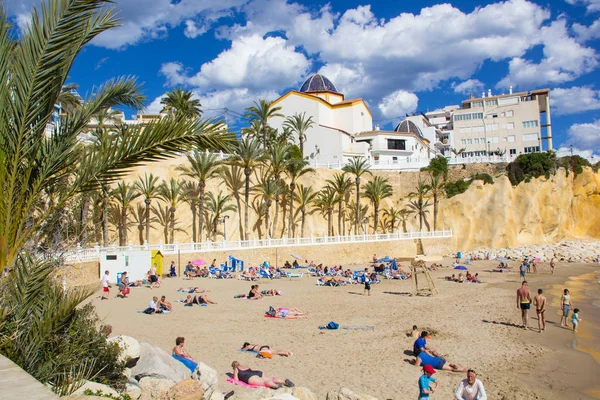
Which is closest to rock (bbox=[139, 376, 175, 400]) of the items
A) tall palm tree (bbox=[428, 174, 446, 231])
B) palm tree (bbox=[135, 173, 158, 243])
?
palm tree (bbox=[135, 173, 158, 243])

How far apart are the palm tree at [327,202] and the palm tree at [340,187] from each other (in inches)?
19.2

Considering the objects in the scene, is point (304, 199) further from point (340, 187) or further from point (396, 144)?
point (396, 144)

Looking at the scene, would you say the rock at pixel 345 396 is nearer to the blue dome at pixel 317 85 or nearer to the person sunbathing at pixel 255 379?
the person sunbathing at pixel 255 379

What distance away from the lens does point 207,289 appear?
22.6 m

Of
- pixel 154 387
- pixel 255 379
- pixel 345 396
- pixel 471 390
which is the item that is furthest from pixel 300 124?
pixel 154 387

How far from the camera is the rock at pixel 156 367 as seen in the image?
27.2 ft

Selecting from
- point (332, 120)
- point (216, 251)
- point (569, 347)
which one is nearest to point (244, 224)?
point (216, 251)

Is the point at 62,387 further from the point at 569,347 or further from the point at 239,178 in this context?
the point at 239,178

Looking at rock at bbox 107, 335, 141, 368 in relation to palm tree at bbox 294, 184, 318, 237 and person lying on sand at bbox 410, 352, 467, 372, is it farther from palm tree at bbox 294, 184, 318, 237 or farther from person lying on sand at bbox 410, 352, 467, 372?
palm tree at bbox 294, 184, 318, 237

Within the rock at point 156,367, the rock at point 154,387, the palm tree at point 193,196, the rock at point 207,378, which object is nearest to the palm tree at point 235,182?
the palm tree at point 193,196

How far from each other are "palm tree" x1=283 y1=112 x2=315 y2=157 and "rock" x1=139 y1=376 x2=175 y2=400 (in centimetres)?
4110

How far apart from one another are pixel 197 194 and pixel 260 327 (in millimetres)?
23874

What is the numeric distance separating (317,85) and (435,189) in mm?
22585

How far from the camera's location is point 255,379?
9680 millimetres
